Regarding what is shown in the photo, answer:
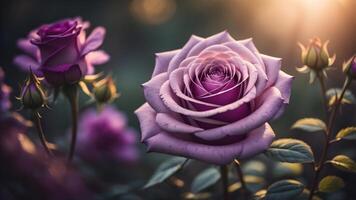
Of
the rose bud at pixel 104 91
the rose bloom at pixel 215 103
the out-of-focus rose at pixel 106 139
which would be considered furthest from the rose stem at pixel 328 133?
the out-of-focus rose at pixel 106 139

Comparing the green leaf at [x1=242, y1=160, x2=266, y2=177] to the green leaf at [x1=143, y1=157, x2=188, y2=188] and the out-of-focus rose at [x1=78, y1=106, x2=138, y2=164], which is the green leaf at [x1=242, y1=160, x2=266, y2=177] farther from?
the out-of-focus rose at [x1=78, y1=106, x2=138, y2=164]

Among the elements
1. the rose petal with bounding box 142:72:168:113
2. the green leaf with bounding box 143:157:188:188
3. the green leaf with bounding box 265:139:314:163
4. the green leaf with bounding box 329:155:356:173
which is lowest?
the green leaf with bounding box 143:157:188:188

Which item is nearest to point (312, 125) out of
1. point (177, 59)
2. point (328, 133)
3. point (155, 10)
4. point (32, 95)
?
point (328, 133)

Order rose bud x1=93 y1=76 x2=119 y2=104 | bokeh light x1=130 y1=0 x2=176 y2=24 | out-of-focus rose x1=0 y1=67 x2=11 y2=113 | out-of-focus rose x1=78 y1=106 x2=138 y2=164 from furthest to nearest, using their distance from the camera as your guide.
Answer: bokeh light x1=130 y1=0 x2=176 y2=24 → out-of-focus rose x1=78 y1=106 x2=138 y2=164 → out-of-focus rose x1=0 y1=67 x2=11 y2=113 → rose bud x1=93 y1=76 x2=119 y2=104

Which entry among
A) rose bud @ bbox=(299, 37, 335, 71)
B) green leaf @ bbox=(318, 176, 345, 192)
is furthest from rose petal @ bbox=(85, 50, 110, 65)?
green leaf @ bbox=(318, 176, 345, 192)

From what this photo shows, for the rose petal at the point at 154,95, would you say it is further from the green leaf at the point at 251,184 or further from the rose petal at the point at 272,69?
the green leaf at the point at 251,184

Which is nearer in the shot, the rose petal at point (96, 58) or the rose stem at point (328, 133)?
the rose stem at point (328, 133)

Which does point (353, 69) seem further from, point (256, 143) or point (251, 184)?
point (251, 184)

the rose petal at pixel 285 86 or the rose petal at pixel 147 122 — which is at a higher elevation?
the rose petal at pixel 285 86
